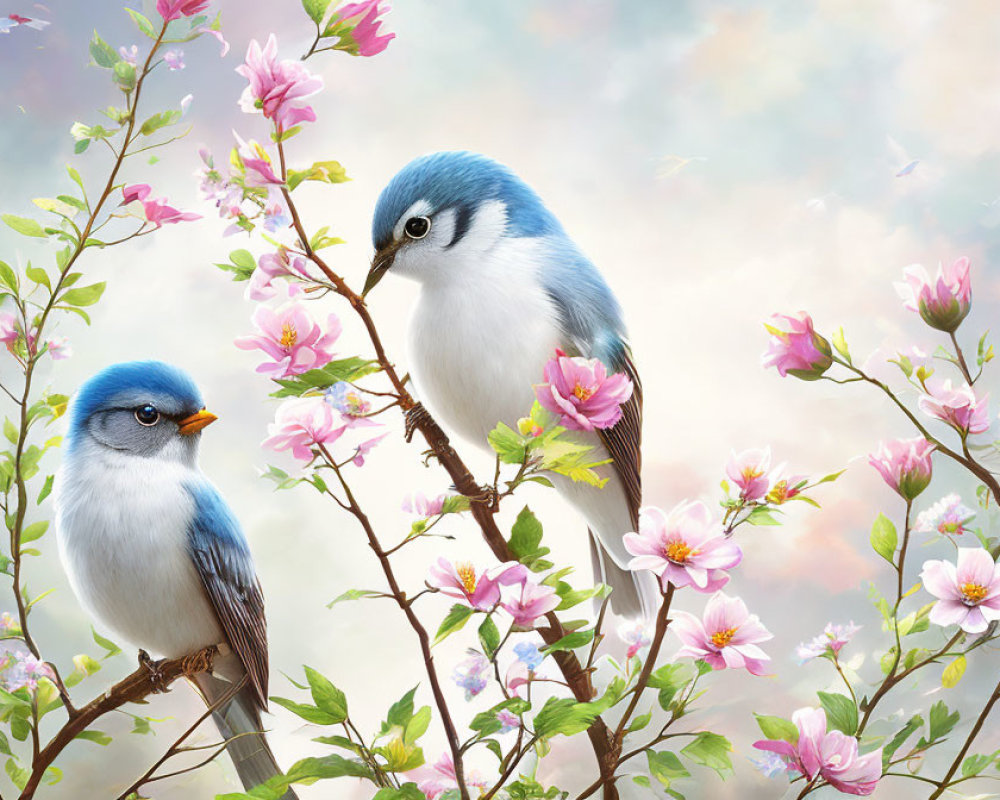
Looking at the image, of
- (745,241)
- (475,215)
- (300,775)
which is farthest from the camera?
(745,241)

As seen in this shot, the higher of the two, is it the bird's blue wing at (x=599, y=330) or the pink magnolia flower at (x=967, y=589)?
the bird's blue wing at (x=599, y=330)

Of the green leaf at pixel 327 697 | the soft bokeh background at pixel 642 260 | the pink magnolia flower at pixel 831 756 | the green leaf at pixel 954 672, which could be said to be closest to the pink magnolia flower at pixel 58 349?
the soft bokeh background at pixel 642 260

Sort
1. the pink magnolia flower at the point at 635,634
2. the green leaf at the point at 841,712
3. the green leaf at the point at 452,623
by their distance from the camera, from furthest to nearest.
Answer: the pink magnolia flower at the point at 635,634 < the green leaf at the point at 841,712 < the green leaf at the point at 452,623

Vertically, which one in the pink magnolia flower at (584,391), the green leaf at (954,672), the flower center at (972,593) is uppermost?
the pink magnolia flower at (584,391)

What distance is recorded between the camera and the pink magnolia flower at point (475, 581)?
512 mm

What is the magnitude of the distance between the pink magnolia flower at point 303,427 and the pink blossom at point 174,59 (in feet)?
1.19

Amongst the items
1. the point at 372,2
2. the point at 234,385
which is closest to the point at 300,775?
the point at 234,385

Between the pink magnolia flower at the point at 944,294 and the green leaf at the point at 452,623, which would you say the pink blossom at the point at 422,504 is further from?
the pink magnolia flower at the point at 944,294

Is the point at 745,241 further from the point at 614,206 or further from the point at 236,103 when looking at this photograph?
the point at 236,103

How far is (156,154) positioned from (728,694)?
65 centimetres

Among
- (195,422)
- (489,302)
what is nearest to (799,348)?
(489,302)

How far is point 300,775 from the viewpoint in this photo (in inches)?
20.6

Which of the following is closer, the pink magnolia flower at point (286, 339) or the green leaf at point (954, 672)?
the pink magnolia flower at point (286, 339)

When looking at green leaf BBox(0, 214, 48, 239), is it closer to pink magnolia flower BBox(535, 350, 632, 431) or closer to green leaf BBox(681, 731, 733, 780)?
pink magnolia flower BBox(535, 350, 632, 431)
